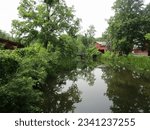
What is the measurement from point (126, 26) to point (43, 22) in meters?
17.1

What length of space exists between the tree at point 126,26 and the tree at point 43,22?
1353 centimetres

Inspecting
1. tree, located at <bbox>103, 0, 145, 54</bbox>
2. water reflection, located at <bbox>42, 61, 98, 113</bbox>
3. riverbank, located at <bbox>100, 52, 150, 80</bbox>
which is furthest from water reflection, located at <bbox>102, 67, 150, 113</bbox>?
tree, located at <bbox>103, 0, 145, 54</bbox>

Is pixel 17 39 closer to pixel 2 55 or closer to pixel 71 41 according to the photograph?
pixel 71 41

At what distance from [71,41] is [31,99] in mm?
23037

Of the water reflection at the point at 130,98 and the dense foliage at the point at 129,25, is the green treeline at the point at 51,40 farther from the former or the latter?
the dense foliage at the point at 129,25

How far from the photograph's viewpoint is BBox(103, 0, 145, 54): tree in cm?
4366

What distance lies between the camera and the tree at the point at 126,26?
43656 mm

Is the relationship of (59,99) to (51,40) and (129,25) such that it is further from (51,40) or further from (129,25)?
(129,25)

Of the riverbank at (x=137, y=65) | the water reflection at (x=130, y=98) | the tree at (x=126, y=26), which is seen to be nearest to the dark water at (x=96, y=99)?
the water reflection at (x=130, y=98)

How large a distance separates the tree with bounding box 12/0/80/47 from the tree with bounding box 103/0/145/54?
44.4 feet

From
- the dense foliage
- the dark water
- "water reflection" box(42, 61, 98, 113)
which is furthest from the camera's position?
the dense foliage

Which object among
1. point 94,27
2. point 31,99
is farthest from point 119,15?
point 94,27

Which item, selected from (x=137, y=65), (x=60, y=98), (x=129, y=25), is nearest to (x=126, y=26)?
(x=129, y=25)

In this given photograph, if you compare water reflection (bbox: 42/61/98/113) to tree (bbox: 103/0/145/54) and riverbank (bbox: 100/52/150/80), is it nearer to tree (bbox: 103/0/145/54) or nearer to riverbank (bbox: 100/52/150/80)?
riverbank (bbox: 100/52/150/80)
